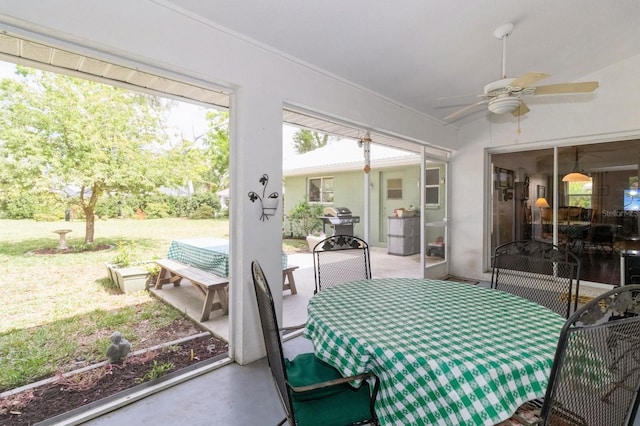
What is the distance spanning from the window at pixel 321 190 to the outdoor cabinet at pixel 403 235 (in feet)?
8.00

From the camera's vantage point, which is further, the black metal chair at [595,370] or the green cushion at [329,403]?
the green cushion at [329,403]

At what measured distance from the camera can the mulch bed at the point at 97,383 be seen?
81.4 inches

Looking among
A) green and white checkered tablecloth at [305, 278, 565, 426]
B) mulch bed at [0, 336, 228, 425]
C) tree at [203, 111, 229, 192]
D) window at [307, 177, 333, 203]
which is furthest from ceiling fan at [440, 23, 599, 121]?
window at [307, 177, 333, 203]

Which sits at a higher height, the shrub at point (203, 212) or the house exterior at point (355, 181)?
the house exterior at point (355, 181)

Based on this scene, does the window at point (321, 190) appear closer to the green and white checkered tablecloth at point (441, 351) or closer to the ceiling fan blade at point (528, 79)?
the ceiling fan blade at point (528, 79)

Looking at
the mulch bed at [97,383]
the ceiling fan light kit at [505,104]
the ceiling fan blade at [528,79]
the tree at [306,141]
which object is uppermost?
the tree at [306,141]

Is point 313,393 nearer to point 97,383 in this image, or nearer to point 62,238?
point 97,383

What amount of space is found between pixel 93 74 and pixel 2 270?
156 cm

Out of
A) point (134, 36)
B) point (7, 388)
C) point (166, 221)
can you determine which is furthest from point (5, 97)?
point (7, 388)

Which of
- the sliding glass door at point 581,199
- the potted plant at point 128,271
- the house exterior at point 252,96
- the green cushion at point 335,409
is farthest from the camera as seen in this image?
the sliding glass door at point 581,199

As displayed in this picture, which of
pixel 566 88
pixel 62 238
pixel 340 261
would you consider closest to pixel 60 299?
pixel 62 238

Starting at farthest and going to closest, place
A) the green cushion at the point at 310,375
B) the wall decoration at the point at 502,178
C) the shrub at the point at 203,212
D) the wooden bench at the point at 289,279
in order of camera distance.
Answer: the wall decoration at the point at 502,178
the wooden bench at the point at 289,279
the shrub at the point at 203,212
the green cushion at the point at 310,375

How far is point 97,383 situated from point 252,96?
2532 mm

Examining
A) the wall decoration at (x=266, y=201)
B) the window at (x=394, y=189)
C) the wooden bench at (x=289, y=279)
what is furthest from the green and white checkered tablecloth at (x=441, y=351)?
the window at (x=394, y=189)
